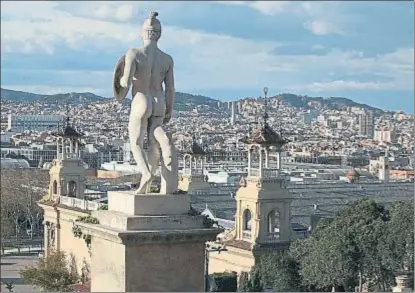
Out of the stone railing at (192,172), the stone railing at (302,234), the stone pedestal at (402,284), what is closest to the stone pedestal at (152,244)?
the stone pedestal at (402,284)

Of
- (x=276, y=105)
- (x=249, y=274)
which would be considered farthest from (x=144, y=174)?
(x=276, y=105)

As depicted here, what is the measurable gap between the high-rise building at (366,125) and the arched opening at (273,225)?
160m

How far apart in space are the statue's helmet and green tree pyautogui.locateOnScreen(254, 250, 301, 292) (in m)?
15.1

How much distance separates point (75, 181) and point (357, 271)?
14.3 m

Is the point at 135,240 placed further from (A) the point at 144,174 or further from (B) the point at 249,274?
(B) the point at 249,274

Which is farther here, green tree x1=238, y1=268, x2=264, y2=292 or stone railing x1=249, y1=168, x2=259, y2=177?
stone railing x1=249, y1=168, x2=259, y2=177

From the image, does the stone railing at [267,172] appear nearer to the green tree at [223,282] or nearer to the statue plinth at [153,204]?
the green tree at [223,282]

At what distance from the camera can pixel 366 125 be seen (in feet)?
611

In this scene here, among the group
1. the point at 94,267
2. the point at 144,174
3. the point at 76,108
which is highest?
the point at 76,108

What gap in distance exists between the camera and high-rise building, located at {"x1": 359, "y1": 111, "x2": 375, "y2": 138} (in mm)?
184212

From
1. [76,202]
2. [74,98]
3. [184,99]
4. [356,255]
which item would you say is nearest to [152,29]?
[356,255]

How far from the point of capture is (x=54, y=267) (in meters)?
25.5

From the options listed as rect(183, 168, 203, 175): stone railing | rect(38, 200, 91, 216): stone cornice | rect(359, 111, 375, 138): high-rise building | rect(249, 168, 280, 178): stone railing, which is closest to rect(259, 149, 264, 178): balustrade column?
rect(249, 168, 280, 178): stone railing

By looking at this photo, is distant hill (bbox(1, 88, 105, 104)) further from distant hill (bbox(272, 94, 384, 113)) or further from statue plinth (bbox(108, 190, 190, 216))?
distant hill (bbox(272, 94, 384, 113))
